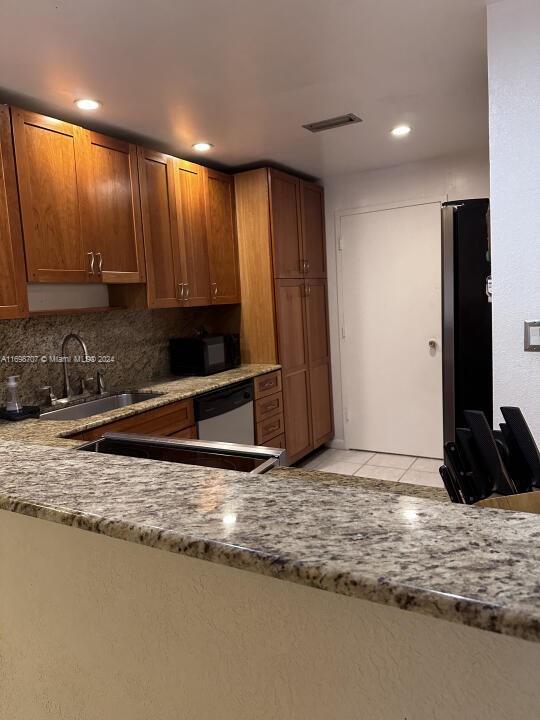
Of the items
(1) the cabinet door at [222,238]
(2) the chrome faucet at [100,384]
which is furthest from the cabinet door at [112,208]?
(1) the cabinet door at [222,238]

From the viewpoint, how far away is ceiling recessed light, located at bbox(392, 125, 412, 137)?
10.8ft

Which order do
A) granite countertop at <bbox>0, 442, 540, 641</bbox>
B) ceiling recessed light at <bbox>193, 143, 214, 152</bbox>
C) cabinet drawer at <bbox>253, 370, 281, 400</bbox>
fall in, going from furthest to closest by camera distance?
cabinet drawer at <bbox>253, 370, 281, 400</bbox> → ceiling recessed light at <bbox>193, 143, 214, 152</bbox> → granite countertop at <bbox>0, 442, 540, 641</bbox>

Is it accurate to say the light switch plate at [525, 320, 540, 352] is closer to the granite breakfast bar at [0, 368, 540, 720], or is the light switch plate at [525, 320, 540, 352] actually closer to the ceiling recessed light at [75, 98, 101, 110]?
the granite breakfast bar at [0, 368, 540, 720]

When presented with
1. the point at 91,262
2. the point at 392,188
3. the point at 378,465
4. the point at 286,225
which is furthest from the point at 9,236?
the point at 378,465

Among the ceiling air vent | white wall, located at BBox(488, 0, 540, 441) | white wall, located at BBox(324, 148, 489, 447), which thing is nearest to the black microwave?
white wall, located at BBox(324, 148, 489, 447)

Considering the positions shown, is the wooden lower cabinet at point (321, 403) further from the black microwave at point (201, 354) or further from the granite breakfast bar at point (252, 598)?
the granite breakfast bar at point (252, 598)

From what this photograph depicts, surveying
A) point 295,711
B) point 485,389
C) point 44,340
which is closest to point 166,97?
point 44,340

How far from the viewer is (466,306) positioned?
233 centimetres

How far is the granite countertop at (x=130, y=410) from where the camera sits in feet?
7.34

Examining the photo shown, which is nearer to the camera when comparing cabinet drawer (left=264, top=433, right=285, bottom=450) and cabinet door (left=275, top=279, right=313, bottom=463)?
cabinet drawer (left=264, top=433, right=285, bottom=450)

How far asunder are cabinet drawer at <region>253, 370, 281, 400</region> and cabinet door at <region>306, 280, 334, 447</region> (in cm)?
54

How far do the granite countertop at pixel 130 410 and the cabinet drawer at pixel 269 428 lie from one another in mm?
364

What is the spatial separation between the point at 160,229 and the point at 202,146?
2.05 feet

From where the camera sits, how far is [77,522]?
2.49 feet
